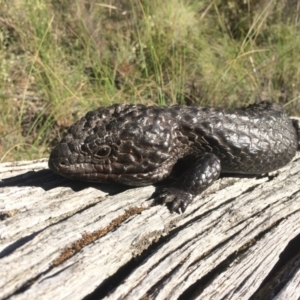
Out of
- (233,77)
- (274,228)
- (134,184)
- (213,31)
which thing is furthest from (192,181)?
(213,31)

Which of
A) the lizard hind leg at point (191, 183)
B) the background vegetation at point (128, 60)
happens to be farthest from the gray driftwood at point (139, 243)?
the background vegetation at point (128, 60)

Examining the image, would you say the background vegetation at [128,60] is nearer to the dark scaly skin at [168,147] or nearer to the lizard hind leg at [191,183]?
the dark scaly skin at [168,147]

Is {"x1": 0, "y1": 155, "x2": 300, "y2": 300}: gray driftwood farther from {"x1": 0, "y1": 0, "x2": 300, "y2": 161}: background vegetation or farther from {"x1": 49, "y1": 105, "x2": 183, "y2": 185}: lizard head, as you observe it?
{"x1": 0, "y1": 0, "x2": 300, "y2": 161}: background vegetation

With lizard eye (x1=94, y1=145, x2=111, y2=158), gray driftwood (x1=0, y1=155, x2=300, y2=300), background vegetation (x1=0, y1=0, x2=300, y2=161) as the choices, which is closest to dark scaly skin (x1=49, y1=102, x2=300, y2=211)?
lizard eye (x1=94, y1=145, x2=111, y2=158)

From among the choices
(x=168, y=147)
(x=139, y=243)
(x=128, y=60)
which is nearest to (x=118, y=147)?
(x=168, y=147)

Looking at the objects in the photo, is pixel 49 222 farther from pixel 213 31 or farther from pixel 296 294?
pixel 213 31

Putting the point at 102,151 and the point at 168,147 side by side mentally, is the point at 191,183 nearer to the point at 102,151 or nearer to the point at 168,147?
the point at 168,147
